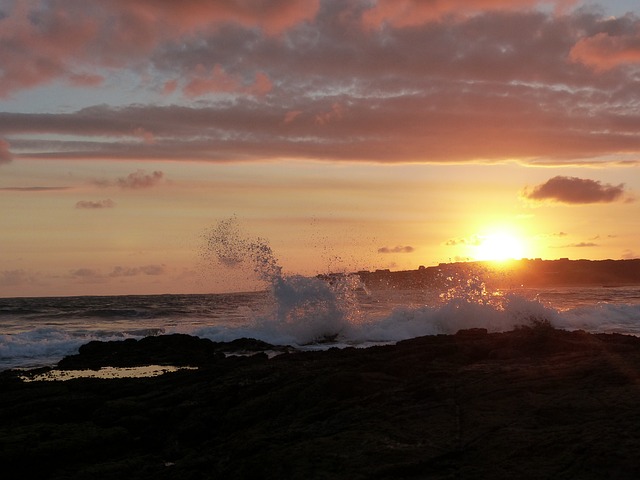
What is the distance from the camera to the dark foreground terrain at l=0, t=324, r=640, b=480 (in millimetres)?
6160

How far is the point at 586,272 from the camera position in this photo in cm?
13450

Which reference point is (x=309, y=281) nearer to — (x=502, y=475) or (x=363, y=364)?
(x=363, y=364)

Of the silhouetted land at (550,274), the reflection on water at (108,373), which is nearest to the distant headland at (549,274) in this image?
the silhouetted land at (550,274)

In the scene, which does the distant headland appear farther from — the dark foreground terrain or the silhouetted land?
the dark foreground terrain

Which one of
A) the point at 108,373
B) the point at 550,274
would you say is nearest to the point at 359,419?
the point at 108,373

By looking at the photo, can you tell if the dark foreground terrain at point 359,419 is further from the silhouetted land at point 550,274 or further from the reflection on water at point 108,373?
the silhouetted land at point 550,274

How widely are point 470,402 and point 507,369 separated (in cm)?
172

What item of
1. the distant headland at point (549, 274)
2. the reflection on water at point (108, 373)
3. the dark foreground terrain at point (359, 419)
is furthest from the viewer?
the distant headland at point (549, 274)

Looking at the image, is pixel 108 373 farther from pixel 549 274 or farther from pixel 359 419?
pixel 549 274

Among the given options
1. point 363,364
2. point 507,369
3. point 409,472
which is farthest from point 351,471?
point 363,364

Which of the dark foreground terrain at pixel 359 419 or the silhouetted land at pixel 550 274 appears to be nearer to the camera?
the dark foreground terrain at pixel 359 419

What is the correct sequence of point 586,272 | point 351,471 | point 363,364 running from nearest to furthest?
point 351,471
point 363,364
point 586,272

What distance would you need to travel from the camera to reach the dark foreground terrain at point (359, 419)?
616 centimetres

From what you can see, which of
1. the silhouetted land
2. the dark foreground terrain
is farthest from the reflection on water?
the silhouetted land
